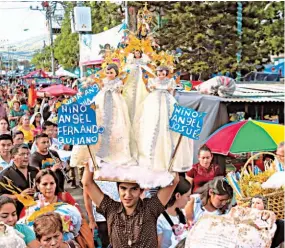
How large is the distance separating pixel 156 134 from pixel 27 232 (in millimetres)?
1299

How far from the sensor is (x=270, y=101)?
26.5ft

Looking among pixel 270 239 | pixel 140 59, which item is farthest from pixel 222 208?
pixel 140 59

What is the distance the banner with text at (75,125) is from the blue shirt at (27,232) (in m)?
0.64

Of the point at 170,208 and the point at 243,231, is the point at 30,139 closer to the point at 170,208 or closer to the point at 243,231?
the point at 170,208

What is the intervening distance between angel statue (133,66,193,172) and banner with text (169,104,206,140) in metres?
0.27

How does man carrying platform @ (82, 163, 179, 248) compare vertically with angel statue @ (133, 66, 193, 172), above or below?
below

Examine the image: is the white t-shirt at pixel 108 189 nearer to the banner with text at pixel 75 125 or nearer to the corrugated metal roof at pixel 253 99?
the banner with text at pixel 75 125

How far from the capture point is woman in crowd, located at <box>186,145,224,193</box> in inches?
205

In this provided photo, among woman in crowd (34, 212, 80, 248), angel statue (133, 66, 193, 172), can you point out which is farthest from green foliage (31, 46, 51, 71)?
woman in crowd (34, 212, 80, 248)

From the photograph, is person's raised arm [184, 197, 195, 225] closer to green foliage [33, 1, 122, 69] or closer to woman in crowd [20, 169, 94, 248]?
woman in crowd [20, 169, 94, 248]

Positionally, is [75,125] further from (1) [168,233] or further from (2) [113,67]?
(1) [168,233]

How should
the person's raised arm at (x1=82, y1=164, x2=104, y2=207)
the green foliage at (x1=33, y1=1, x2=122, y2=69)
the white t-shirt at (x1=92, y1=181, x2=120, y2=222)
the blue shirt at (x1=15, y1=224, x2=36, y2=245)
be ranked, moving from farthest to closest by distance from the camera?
1. the green foliage at (x1=33, y1=1, x2=122, y2=69)
2. the white t-shirt at (x1=92, y1=181, x2=120, y2=222)
3. the person's raised arm at (x1=82, y1=164, x2=104, y2=207)
4. the blue shirt at (x1=15, y1=224, x2=36, y2=245)

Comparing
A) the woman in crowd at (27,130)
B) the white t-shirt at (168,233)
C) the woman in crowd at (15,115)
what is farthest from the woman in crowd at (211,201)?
the woman in crowd at (15,115)

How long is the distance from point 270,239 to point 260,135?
132 inches
